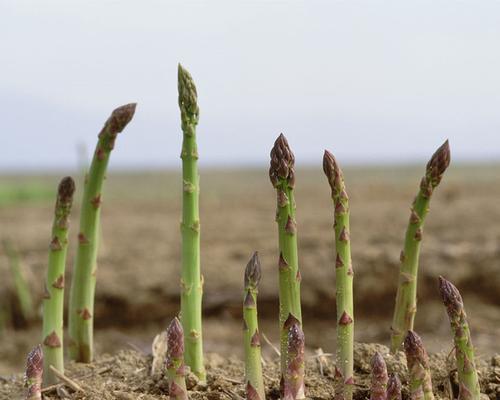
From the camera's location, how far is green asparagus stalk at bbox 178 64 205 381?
9.01 ft

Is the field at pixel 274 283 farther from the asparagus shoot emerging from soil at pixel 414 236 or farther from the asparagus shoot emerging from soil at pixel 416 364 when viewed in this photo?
the asparagus shoot emerging from soil at pixel 416 364

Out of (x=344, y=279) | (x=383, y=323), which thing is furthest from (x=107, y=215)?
(x=344, y=279)

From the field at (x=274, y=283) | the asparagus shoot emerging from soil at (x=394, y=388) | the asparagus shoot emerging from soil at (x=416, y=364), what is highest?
the asparagus shoot emerging from soil at (x=416, y=364)

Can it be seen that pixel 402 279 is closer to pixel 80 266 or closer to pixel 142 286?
pixel 80 266

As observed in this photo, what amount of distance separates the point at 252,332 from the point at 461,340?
2.24 feet

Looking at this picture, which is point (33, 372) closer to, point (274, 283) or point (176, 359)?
point (176, 359)

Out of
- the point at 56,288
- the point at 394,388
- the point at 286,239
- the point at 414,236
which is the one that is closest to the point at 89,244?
the point at 56,288

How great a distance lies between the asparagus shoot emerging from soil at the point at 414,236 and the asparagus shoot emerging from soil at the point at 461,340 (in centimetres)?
30

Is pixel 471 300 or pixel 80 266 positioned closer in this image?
pixel 80 266

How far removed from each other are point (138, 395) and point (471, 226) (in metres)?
8.56

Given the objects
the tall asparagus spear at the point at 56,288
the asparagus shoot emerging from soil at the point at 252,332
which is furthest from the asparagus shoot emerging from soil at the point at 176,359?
the tall asparagus spear at the point at 56,288

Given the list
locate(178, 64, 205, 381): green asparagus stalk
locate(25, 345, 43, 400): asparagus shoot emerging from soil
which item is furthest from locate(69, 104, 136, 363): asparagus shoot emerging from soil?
locate(25, 345, 43, 400): asparagus shoot emerging from soil

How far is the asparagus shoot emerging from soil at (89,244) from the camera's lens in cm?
305

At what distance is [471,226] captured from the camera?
1056cm
